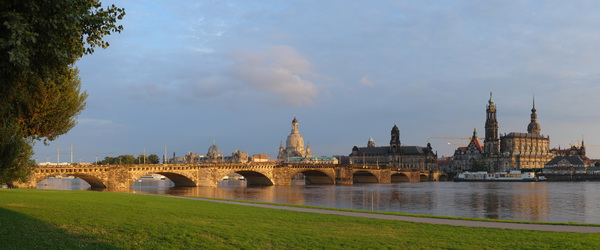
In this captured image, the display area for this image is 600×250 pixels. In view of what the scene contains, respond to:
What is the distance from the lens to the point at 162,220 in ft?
70.6

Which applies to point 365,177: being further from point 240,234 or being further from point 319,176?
point 240,234

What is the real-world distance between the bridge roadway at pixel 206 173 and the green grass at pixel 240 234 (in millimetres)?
52204

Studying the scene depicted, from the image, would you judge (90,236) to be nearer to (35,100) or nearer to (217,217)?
(217,217)

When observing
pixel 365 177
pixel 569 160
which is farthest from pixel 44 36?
pixel 569 160

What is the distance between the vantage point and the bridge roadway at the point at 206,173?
244 ft

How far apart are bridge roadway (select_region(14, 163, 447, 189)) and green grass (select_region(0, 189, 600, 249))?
5220cm

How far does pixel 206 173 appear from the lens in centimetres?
9525

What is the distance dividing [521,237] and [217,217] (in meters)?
13.6

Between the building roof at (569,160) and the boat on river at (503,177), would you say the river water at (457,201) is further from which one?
the building roof at (569,160)

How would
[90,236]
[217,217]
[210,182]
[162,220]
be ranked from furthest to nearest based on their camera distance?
[210,182] < [217,217] < [162,220] < [90,236]

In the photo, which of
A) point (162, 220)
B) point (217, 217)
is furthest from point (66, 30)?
point (217, 217)

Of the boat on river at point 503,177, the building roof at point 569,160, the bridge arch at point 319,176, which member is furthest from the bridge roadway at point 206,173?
the building roof at point 569,160

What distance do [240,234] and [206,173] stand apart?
7949cm

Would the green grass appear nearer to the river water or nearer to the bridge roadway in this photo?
the river water
